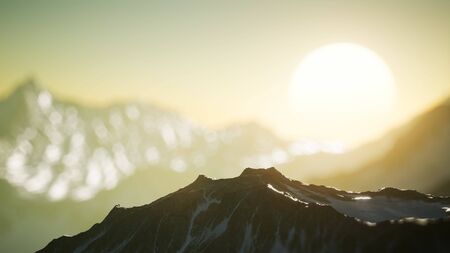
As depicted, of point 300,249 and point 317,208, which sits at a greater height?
point 317,208

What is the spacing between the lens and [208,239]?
178 meters

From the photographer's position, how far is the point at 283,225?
168 meters

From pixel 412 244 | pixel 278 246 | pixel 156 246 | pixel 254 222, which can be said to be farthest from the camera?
pixel 156 246

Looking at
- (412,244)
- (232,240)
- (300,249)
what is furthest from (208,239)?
(412,244)

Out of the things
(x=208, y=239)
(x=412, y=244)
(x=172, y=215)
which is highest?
(x=172, y=215)

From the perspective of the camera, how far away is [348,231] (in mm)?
149250

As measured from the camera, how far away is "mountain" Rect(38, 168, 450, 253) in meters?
135

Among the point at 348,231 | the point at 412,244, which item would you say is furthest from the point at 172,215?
the point at 412,244

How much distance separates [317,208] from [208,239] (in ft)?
130

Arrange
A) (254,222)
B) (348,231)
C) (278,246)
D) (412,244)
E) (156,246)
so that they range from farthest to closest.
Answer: (156,246) < (254,222) < (278,246) < (348,231) < (412,244)

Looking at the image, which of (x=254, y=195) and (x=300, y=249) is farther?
(x=254, y=195)

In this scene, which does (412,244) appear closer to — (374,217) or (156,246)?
(374,217)

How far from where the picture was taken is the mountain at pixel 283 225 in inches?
5300

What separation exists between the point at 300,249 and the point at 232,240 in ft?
84.1
